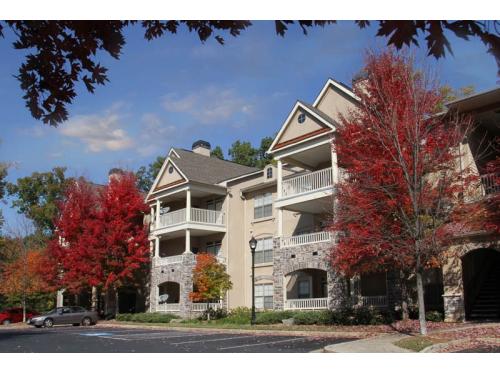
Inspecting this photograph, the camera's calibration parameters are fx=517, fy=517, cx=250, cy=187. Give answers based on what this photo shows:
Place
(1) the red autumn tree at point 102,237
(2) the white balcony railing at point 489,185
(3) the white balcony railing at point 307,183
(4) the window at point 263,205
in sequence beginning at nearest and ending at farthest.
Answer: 1. (2) the white balcony railing at point 489,185
2. (3) the white balcony railing at point 307,183
3. (4) the window at point 263,205
4. (1) the red autumn tree at point 102,237

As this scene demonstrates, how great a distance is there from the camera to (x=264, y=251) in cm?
2898

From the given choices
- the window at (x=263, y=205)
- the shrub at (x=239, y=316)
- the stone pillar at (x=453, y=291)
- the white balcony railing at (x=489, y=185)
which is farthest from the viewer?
the window at (x=263, y=205)

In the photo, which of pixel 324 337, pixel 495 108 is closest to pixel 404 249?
pixel 324 337

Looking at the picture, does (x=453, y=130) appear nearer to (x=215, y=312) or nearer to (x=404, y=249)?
(x=404, y=249)

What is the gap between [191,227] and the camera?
29766mm

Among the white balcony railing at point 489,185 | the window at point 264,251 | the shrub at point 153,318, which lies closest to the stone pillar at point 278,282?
the window at point 264,251

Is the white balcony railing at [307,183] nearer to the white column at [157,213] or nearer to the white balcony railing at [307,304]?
the white balcony railing at [307,304]

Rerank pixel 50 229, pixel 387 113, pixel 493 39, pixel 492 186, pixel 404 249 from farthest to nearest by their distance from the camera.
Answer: pixel 50 229 < pixel 492 186 < pixel 387 113 < pixel 404 249 < pixel 493 39

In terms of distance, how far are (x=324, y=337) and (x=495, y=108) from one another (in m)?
10.0

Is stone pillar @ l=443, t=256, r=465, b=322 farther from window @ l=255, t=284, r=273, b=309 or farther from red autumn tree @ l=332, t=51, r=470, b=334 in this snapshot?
window @ l=255, t=284, r=273, b=309

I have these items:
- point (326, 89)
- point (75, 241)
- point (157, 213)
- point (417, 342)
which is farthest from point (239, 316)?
point (417, 342)

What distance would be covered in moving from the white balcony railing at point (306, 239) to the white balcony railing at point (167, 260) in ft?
26.1

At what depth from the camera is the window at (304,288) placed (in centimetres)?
2575

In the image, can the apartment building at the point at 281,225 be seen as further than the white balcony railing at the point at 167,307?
A: No
